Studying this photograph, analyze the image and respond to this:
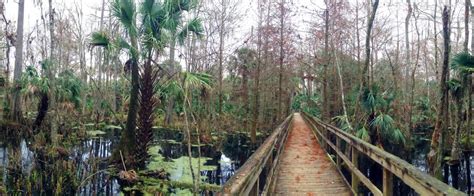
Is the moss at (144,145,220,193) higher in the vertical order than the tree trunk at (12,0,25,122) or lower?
lower

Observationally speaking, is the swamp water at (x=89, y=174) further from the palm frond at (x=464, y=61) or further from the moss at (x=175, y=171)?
the palm frond at (x=464, y=61)

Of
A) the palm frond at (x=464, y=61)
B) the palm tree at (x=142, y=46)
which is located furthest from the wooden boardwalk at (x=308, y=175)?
the palm frond at (x=464, y=61)

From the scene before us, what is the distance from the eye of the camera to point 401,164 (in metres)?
3.53

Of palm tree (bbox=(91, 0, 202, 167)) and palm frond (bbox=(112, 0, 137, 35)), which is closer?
palm tree (bbox=(91, 0, 202, 167))

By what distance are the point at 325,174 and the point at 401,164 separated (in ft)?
13.7

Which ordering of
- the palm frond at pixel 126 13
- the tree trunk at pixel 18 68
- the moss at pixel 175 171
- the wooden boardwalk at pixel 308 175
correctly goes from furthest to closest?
the tree trunk at pixel 18 68 < the palm frond at pixel 126 13 < the moss at pixel 175 171 < the wooden boardwalk at pixel 308 175

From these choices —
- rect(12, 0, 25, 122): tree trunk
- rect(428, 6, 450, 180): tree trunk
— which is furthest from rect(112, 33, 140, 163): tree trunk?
rect(12, 0, 25, 122): tree trunk

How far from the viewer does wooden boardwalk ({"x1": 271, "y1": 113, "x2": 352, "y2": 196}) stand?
20.6ft

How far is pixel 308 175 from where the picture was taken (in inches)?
295

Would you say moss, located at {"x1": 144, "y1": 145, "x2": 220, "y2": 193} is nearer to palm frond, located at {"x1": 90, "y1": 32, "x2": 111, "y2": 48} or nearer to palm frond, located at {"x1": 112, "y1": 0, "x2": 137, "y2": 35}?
palm frond, located at {"x1": 90, "y1": 32, "x2": 111, "y2": 48}

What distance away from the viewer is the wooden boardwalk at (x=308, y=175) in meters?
6.29

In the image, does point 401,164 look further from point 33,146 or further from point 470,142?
point 470,142

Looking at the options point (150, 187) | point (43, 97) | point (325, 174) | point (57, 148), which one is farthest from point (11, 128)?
point (325, 174)

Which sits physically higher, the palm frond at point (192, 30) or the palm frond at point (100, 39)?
the palm frond at point (192, 30)
